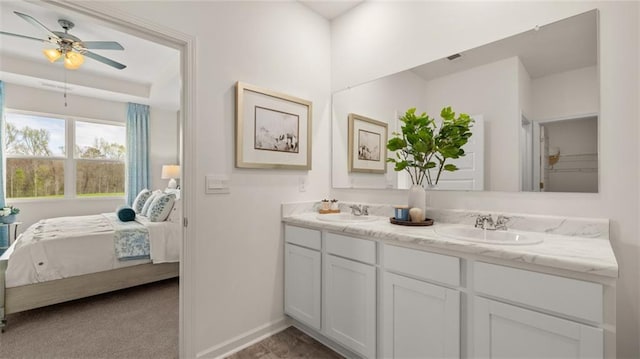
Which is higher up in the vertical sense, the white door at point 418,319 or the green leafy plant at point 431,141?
the green leafy plant at point 431,141

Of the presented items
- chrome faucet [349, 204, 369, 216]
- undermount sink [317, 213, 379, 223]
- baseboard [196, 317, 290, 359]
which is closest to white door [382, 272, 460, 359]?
undermount sink [317, 213, 379, 223]

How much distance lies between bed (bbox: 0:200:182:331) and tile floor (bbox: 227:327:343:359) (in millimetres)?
1643

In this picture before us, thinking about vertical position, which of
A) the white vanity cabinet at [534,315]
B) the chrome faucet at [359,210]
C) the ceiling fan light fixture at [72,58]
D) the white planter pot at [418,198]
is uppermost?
the ceiling fan light fixture at [72,58]

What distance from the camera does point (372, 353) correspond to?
1564 mm

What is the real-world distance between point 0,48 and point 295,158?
13.7 ft

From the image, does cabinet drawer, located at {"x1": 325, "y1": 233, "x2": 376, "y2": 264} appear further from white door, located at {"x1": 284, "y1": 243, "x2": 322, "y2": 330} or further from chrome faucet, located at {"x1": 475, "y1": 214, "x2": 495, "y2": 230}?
chrome faucet, located at {"x1": 475, "y1": 214, "x2": 495, "y2": 230}

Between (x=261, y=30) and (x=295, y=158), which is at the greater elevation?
(x=261, y=30)

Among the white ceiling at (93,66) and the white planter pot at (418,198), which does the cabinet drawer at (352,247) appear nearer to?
the white planter pot at (418,198)

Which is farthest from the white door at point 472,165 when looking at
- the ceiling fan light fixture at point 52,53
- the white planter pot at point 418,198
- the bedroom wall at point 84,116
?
the bedroom wall at point 84,116

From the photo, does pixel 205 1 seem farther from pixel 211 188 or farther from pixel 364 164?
pixel 364 164

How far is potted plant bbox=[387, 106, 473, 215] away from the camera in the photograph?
5.54ft

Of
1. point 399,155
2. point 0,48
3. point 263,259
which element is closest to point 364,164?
point 399,155

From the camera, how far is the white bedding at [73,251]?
2.31 m

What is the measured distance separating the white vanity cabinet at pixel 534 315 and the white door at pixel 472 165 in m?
Result: 0.69
